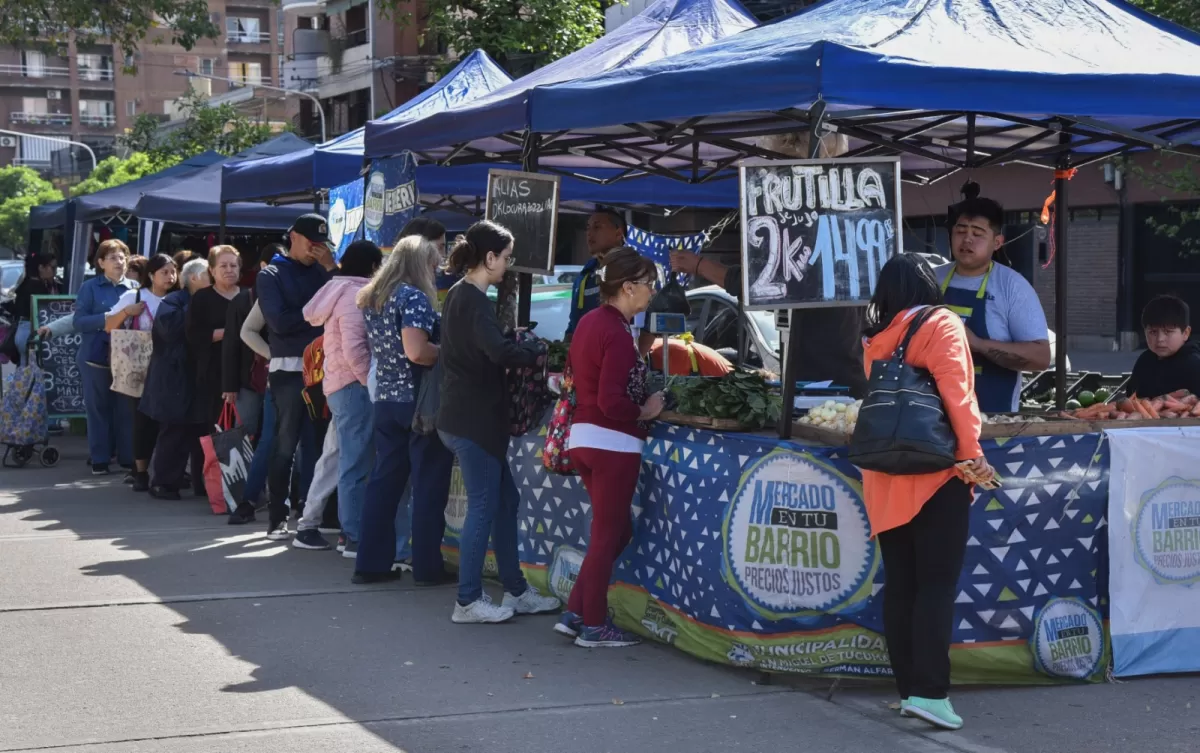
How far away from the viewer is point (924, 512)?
16.9 feet

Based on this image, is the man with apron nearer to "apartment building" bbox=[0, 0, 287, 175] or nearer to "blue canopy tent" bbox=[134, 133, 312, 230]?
"blue canopy tent" bbox=[134, 133, 312, 230]

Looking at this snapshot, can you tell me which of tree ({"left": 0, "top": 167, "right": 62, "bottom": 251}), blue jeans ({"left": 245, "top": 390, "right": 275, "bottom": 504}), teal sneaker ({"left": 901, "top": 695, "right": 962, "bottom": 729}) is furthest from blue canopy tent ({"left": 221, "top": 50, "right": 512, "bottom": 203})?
tree ({"left": 0, "top": 167, "right": 62, "bottom": 251})

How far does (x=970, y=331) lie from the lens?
21.7ft

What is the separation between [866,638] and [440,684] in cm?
172

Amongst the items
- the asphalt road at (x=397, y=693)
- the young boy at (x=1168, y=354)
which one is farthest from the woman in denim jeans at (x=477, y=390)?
the young boy at (x=1168, y=354)

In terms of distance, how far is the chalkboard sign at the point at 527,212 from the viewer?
7.85 meters

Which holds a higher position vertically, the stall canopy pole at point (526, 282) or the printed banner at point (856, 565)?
the stall canopy pole at point (526, 282)

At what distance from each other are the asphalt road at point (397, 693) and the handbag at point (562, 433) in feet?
2.65

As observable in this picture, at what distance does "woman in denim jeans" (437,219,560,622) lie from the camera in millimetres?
6613

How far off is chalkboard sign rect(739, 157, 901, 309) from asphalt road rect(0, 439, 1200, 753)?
1.61 m

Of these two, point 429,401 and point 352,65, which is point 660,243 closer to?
point 429,401

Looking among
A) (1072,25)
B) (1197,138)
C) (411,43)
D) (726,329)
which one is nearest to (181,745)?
(1072,25)

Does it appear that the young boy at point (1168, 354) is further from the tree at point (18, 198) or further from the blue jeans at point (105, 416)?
the tree at point (18, 198)

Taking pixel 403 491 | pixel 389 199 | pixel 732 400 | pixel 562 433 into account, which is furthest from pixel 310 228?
pixel 732 400
